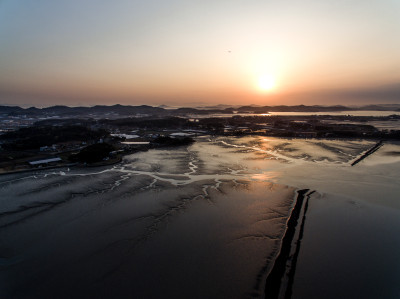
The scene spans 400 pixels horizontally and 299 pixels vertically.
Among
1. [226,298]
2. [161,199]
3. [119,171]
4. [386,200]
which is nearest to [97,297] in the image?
[226,298]

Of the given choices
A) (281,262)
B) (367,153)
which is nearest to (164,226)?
(281,262)

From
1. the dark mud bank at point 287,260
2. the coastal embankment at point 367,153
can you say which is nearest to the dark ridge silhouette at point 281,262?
the dark mud bank at point 287,260

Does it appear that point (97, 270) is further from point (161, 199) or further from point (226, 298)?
point (161, 199)

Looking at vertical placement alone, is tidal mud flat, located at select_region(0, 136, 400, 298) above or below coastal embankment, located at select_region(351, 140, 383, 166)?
below

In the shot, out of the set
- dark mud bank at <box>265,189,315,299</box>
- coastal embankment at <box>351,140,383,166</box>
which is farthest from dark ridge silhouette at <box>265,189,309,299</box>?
coastal embankment at <box>351,140,383,166</box>

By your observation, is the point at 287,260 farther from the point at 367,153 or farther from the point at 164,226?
the point at 367,153

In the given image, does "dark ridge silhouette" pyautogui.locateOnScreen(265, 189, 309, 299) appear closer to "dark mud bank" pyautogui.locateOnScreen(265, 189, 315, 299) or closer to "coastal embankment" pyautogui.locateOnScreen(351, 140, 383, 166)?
"dark mud bank" pyautogui.locateOnScreen(265, 189, 315, 299)

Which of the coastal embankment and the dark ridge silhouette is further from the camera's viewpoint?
the coastal embankment

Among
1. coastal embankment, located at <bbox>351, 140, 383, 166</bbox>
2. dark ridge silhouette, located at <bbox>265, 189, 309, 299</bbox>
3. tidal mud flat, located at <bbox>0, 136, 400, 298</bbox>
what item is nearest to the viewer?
dark ridge silhouette, located at <bbox>265, 189, 309, 299</bbox>
